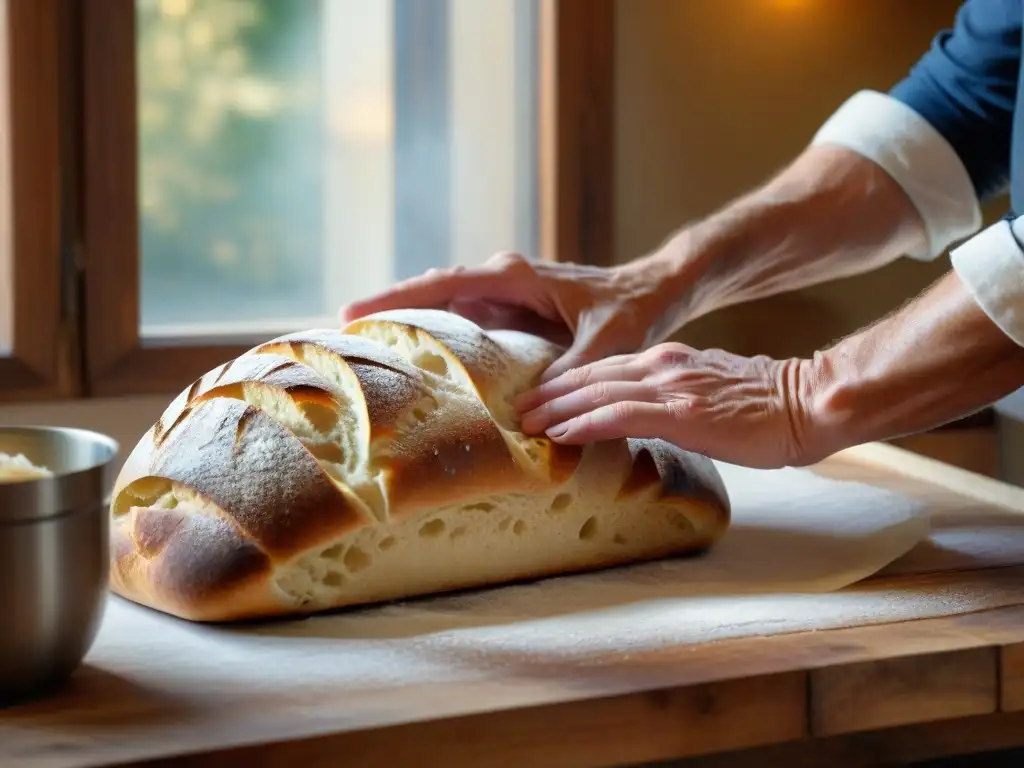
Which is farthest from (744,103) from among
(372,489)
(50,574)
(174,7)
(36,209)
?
(50,574)

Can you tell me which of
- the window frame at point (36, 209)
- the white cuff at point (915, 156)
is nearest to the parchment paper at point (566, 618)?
the white cuff at point (915, 156)

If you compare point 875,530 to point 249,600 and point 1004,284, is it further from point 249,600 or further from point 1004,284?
point 249,600

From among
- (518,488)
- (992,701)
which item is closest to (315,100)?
(518,488)

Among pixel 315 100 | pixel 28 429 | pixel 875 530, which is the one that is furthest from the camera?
pixel 315 100

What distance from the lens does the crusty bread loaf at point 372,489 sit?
0.94 metres

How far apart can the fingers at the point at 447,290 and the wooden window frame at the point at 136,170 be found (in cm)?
70

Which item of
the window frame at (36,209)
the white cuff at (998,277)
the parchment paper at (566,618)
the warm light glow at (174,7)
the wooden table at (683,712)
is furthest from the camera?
the warm light glow at (174,7)

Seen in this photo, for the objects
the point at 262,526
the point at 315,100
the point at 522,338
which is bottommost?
the point at 262,526

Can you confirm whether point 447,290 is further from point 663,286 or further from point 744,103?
point 744,103

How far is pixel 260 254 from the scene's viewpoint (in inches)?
84.8

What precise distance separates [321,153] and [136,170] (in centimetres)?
38

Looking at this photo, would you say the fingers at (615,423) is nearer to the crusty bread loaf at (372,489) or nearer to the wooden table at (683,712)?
the crusty bread loaf at (372,489)

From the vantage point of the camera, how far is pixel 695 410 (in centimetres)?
109

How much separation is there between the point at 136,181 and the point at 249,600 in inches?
45.0
